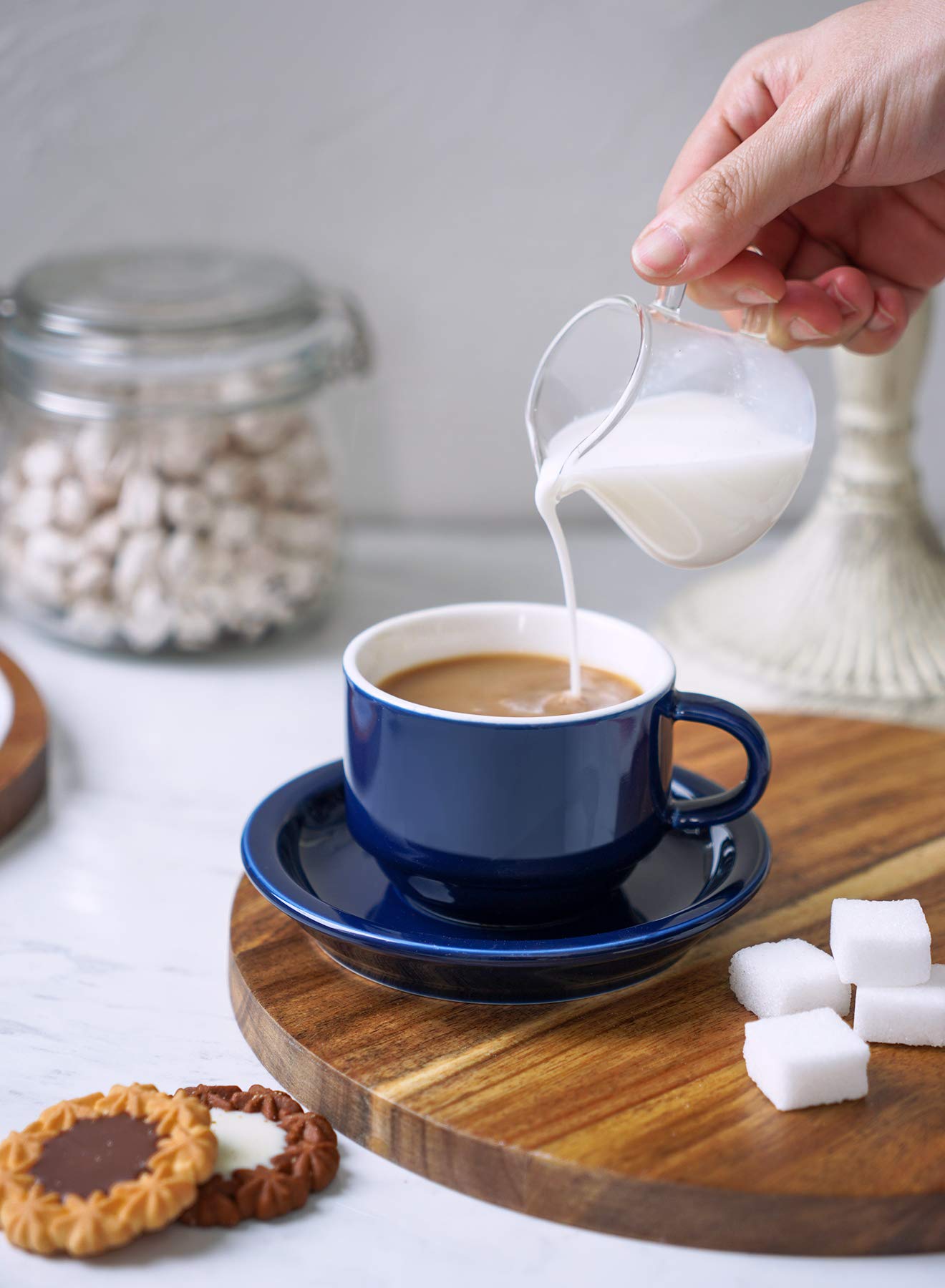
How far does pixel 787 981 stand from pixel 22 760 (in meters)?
0.60

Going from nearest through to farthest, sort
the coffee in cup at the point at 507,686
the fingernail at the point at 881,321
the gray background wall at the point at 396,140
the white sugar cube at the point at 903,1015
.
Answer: the white sugar cube at the point at 903,1015, the coffee in cup at the point at 507,686, the fingernail at the point at 881,321, the gray background wall at the point at 396,140

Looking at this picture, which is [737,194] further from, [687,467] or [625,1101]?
[625,1101]

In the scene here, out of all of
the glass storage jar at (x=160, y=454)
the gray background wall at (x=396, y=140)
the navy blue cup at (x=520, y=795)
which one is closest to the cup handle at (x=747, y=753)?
the navy blue cup at (x=520, y=795)

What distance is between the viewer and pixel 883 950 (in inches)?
26.7

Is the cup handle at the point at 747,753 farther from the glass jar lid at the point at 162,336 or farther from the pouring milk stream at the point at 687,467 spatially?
the glass jar lid at the point at 162,336

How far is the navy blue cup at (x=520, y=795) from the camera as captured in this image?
69cm

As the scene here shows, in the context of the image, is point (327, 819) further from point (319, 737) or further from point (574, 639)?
point (319, 737)

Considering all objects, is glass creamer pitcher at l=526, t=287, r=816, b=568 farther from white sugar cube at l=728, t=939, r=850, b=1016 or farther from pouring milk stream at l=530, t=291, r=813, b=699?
white sugar cube at l=728, t=939, r=850, b=1016

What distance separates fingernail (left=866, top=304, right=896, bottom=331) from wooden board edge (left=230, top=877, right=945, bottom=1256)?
0.72 metres

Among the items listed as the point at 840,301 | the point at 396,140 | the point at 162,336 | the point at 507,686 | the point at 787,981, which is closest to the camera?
the point at 787,981

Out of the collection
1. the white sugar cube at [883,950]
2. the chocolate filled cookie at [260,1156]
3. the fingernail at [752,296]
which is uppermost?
the fingernail at [752,296]

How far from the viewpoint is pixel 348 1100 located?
2.13ft

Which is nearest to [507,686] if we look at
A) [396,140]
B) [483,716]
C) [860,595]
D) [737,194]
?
[483,716]

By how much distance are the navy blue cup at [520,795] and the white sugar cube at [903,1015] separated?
0.14 metres
